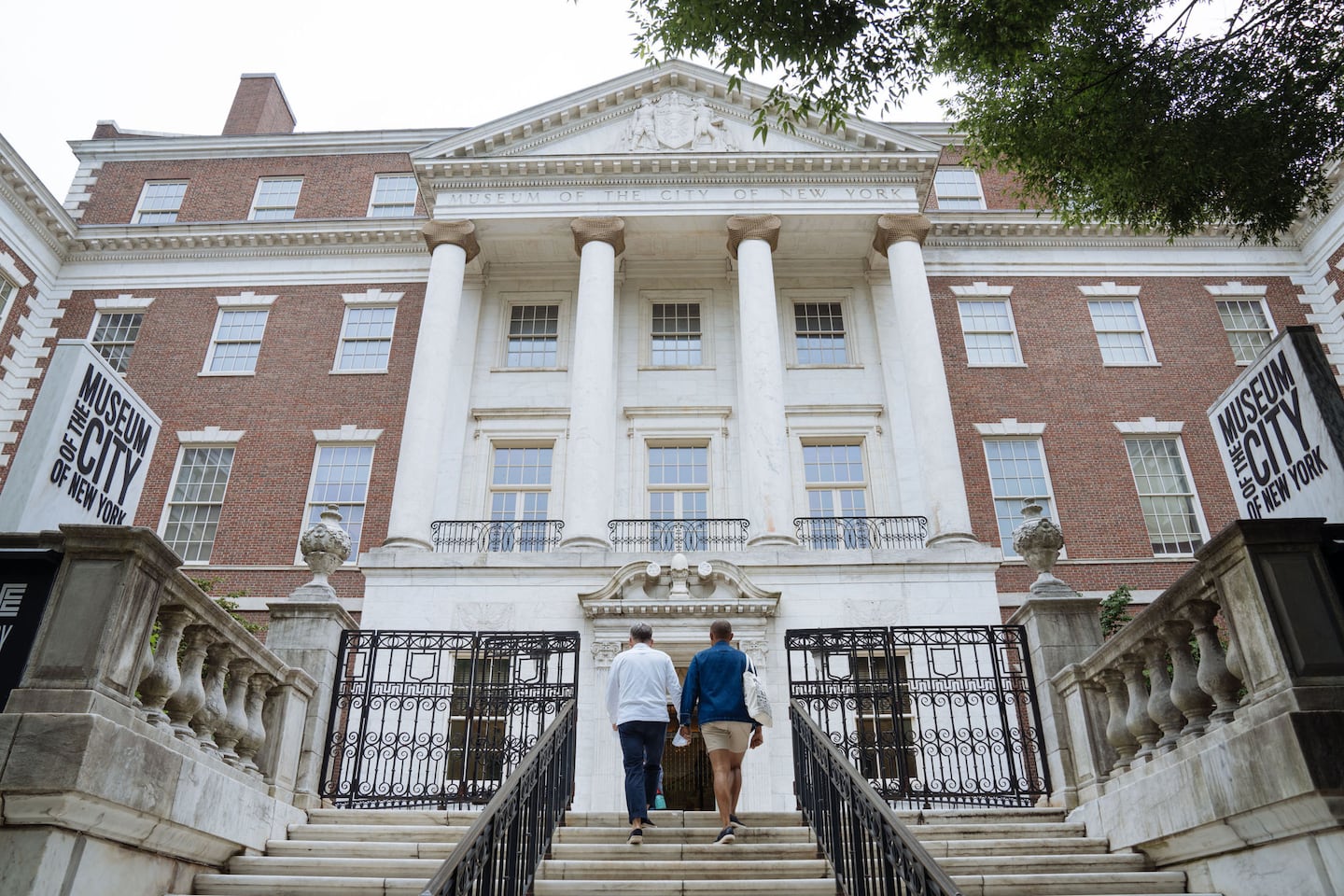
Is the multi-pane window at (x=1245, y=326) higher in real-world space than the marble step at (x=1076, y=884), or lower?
higher

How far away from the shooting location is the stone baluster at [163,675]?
7043mm

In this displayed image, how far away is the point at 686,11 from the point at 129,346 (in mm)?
23669

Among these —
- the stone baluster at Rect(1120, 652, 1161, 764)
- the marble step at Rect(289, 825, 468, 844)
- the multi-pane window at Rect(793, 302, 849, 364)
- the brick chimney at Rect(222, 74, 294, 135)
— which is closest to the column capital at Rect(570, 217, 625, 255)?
the multi-pane window at Rect(793, 302, 849, 364)

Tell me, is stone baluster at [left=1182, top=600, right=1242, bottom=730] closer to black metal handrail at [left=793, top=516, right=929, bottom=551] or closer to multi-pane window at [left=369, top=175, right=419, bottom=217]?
black metal handrail at [left=793, top=516, right=929, bottom=551]

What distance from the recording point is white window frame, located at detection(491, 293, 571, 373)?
26359mm

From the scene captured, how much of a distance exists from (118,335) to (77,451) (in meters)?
25.0

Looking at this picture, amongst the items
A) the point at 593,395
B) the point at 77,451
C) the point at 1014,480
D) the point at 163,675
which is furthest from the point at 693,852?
the point at 1014,480

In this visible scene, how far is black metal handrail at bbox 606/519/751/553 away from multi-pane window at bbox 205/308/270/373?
1225cm

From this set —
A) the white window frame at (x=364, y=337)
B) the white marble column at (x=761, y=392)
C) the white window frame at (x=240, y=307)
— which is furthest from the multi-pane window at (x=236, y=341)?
the white marble column at (x=761, y=392)

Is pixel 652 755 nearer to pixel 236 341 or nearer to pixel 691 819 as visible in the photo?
pixel 691 819

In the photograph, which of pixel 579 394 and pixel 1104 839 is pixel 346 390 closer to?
pixel 579 394

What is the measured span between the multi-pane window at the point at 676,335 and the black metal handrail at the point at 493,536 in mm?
6018

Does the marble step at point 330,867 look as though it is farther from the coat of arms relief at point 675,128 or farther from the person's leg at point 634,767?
the coat of arms relief at point 675,128

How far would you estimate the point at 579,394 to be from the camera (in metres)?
22.7
